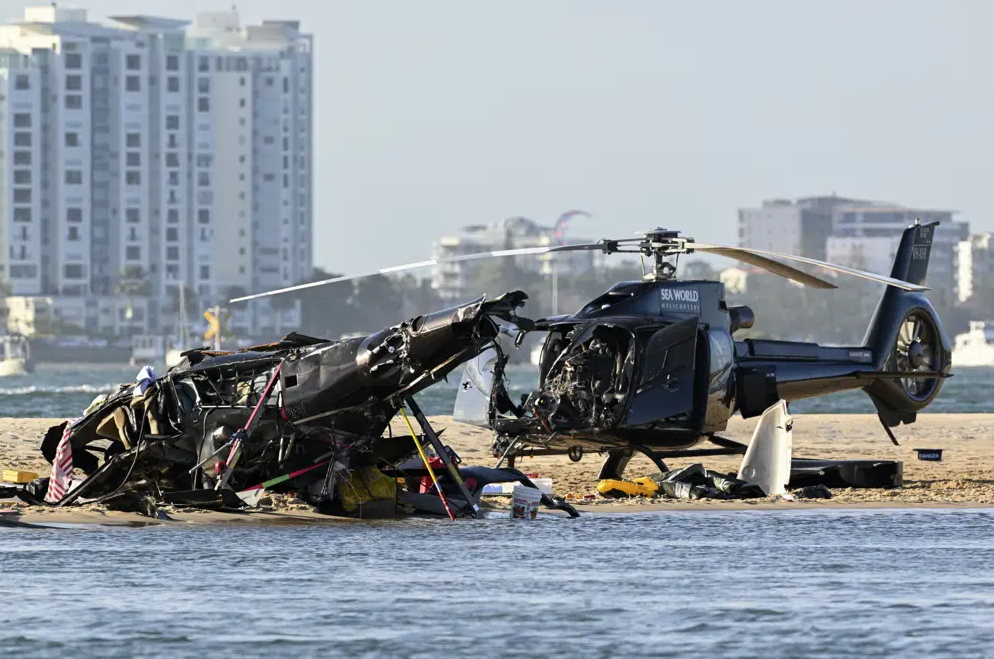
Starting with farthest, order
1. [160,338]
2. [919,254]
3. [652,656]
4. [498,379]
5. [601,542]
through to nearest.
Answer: [160,338] < [919,254] < [498,379] < [601,542] < [652,656]

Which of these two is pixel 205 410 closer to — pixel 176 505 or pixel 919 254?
pixel 176 505

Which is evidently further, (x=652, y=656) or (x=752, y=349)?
(x=752, y=349)

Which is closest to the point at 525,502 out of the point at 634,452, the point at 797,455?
the point at 634,452

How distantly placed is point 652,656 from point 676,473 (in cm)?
1215

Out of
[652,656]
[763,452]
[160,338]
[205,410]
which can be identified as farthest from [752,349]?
[160,338]

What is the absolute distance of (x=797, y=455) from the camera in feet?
127

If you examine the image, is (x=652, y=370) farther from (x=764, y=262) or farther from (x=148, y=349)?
(x=148, y=349)

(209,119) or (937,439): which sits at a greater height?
(209,119)

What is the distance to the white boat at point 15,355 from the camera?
169 meters

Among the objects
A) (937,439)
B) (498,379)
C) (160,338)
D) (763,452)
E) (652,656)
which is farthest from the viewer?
(160,338)

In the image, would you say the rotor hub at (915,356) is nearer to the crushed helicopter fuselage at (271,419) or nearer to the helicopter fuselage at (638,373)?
the helicopter fuselage at (638,373)

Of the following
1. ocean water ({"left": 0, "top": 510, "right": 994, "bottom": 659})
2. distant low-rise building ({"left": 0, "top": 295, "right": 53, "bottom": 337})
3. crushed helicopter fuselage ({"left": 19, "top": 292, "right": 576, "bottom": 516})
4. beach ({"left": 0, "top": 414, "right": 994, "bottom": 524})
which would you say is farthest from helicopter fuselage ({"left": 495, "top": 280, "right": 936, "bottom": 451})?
distant low-rise building ({"left": 0, "top": 295, "right": 53, "bottom": 337})

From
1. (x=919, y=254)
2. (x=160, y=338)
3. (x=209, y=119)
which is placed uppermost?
(x=209, y=119)

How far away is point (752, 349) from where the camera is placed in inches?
1025
